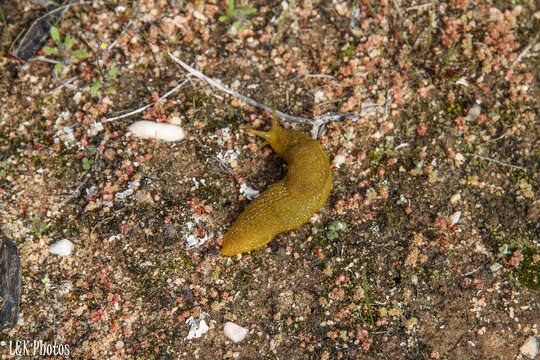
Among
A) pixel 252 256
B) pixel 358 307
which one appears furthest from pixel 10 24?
pixel 358 307

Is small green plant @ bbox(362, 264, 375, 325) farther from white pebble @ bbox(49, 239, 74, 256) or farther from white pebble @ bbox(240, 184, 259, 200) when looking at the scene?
white pebble @ bbox(49, 239, 74, 256)

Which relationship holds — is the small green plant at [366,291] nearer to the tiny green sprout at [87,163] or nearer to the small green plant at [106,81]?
the tiny green sprout at [87,163]

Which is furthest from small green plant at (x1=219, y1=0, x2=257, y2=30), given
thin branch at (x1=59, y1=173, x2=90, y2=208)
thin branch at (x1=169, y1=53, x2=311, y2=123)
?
thin branch at (x1=59, y1=173, x2=90, y2=208)

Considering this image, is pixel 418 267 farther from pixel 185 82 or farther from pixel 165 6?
pixel 165 6

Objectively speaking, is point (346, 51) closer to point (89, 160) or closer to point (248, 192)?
point (248, 192)

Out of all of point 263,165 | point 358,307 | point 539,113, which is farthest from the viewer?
point 539,113
